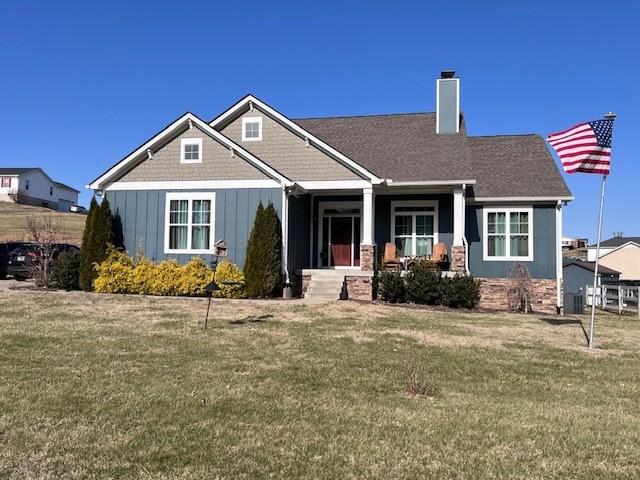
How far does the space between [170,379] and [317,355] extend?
2.36 m

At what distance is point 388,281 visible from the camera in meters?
15.8

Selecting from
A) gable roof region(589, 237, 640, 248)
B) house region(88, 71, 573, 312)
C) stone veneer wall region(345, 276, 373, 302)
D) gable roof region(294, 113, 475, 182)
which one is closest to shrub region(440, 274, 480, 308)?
house region(88, 71, 573, 312)

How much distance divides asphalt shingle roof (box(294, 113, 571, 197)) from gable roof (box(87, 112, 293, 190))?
4.22 meters

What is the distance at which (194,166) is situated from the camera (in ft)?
55.7

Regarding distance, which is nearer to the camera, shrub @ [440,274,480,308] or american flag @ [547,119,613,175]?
american flag @ [547,119,613,175]

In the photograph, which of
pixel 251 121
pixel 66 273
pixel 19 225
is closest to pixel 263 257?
pixel 251 121

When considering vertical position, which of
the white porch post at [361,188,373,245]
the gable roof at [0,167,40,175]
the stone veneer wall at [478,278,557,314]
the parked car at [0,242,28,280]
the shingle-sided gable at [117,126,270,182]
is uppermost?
the gable roof at [0,167,40,175]

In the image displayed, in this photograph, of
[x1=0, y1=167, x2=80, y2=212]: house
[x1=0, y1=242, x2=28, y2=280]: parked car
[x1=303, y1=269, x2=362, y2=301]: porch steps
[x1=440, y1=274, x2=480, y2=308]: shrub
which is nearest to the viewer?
[x1=440, y1=274, x2=480, y2=308]: shrub

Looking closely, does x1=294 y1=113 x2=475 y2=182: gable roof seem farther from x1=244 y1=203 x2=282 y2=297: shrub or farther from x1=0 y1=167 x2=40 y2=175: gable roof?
x1=0 y1=167 x2=40 y2=175: gable roof

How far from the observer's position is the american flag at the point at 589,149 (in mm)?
9602

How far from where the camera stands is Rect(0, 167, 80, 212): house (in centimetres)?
6488

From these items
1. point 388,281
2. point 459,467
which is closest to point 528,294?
point 388,281

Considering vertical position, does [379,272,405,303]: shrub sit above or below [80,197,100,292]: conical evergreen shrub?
below

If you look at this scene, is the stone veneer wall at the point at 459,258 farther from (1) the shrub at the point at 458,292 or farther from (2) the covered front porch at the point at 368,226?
(1) the shrub at the point at 458,292
